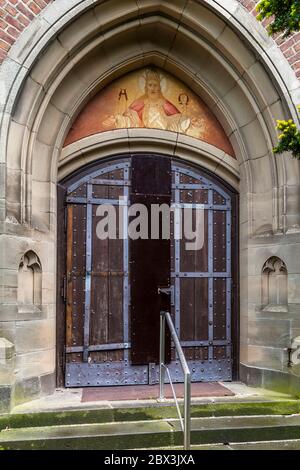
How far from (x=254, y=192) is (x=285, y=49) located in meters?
1.49

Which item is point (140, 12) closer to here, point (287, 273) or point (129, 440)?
point (287, 273)

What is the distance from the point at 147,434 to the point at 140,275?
190 cm

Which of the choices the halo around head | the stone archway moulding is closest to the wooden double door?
the stone archway moulding

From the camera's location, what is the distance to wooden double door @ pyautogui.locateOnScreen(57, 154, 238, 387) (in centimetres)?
553

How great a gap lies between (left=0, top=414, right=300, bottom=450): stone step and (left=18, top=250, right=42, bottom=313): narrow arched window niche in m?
1.17

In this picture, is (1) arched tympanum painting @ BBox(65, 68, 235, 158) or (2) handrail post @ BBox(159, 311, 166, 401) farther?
(1) arched tympanum painting @ BBox(65, 68, 235, 158)

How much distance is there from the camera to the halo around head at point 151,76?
5.95 m

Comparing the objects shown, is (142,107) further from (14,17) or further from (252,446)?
(252,446)

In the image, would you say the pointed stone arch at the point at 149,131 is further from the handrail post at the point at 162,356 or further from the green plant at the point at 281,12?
the green plant at the point at 281,12

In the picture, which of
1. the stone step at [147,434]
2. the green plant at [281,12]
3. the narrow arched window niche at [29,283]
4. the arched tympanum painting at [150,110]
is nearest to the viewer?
the green plant at [281,12]

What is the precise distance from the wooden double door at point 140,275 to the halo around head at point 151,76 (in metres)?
0.84

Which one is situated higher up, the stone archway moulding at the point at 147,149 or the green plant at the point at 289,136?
the stone archway moulding at the point at 147,149

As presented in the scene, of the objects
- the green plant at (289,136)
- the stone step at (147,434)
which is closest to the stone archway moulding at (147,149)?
the green plant at (289,136)

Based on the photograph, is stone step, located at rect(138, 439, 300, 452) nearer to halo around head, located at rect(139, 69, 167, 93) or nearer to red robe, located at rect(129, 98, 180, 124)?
red robe, located at rect(129, 98, 180, 124)
